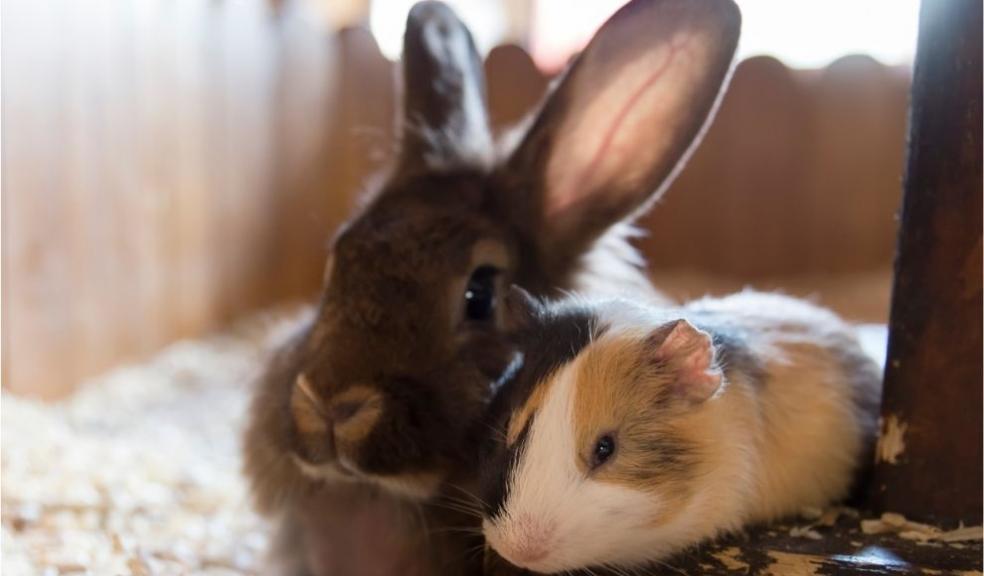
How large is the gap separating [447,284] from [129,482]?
959 millimetres

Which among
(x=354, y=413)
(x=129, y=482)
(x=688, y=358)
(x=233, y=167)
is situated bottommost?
(x=129, y=482)

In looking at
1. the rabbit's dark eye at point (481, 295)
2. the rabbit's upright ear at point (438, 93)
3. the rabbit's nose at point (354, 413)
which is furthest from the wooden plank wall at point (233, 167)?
the rabbit's nose at point (354, 413)

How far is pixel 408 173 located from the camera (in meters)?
1.95

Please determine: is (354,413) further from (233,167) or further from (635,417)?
(233,167)

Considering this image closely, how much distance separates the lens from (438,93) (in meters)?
2.07

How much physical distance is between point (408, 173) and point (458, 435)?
25.3 inches

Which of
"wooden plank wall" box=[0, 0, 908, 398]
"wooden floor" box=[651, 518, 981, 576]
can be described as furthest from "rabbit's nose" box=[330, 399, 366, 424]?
"wooden plank wall" box=[0, 0, 908, 398]

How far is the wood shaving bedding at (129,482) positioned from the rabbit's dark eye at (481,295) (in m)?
0.55

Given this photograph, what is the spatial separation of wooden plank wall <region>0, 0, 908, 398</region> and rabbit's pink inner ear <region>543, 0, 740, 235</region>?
0.66 metres

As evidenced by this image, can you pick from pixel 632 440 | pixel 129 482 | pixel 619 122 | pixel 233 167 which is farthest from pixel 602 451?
pixel 233 167

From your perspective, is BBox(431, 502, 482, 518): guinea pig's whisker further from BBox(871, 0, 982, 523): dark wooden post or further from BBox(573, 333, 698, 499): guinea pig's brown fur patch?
BBox(871, 0, 982, 523): dark wooden post

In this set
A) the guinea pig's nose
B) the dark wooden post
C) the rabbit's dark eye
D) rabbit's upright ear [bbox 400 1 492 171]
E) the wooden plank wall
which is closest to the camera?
the guinea pig's nose

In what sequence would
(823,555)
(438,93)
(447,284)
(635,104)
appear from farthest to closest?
(438,93)
(635,104)
(447,284)
(823,555)

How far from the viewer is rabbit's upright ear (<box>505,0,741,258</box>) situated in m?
1.69
